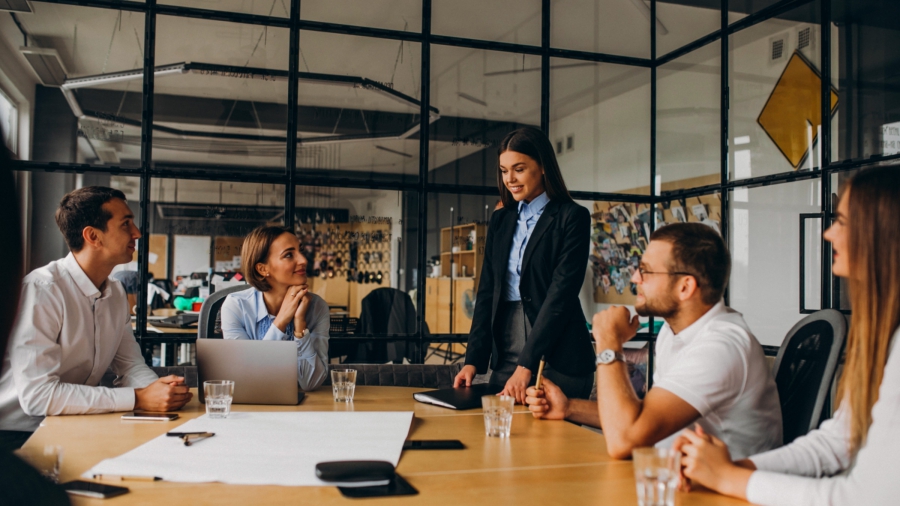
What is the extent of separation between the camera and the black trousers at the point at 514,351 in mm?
2670

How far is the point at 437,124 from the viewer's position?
4.05 m

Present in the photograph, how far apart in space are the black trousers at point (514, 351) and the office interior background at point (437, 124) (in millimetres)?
1243

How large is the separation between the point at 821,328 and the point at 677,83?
121 inches

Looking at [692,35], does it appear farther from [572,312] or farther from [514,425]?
[514,425]

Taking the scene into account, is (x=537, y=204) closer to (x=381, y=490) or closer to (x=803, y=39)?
(x=381, y=490)

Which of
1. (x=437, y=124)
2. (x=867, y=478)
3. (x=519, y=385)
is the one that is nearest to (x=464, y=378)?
(x=519, y=385)

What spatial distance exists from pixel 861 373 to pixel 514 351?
1.62 metres

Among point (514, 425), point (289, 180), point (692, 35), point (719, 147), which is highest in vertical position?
point (692, 35)

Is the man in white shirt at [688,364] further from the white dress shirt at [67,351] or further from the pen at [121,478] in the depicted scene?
the white dress shirt at [67,351]

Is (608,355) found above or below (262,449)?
above

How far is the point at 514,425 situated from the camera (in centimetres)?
187

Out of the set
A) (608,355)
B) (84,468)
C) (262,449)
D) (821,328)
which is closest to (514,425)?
(608,355)

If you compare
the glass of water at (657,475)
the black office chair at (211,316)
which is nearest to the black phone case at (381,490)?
the glass of water at (657,475)

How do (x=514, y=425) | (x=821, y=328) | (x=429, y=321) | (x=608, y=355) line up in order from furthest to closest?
(x=429, y=321) → (x=514, y=425) → (x=821, y=328) → (x=608, y=355)
